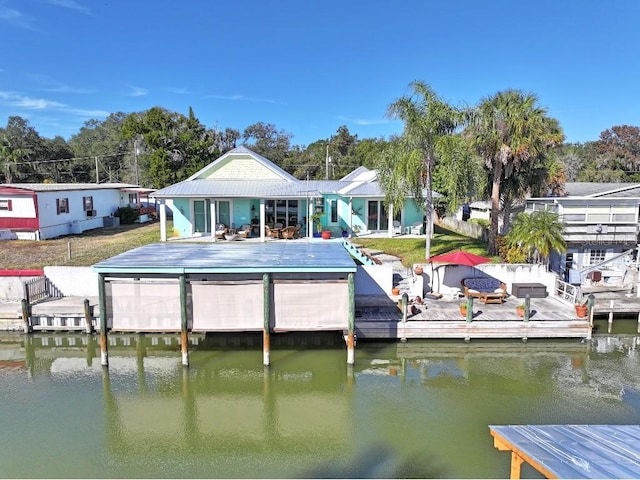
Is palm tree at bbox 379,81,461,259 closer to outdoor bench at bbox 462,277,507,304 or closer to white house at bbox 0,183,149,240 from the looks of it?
outdoor bench at bbox 462,277,507,304

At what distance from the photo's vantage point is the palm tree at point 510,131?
758 inches

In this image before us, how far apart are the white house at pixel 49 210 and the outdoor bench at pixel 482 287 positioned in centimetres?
2481

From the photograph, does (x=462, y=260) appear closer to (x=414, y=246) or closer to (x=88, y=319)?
(x=414, y=246)

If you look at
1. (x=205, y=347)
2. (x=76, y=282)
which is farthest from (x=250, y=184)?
(x=205, y=347)

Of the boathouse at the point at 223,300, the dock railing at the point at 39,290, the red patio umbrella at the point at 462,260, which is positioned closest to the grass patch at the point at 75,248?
the dock railing at the point at 39,290

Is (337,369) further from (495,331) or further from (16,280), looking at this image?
(16,280)

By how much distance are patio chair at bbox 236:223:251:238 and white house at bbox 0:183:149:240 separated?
12.2 meters

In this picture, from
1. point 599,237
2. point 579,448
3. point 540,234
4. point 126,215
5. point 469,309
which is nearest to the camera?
point 579,448

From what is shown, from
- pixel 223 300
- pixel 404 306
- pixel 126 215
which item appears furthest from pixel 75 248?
pixel 404 306

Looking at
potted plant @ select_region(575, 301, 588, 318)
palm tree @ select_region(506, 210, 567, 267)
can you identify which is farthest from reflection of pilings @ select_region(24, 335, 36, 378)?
palm tree @ select_region(506, 210, 567, 267)

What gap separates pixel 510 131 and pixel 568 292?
756 centimetres

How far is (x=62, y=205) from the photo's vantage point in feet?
95.8

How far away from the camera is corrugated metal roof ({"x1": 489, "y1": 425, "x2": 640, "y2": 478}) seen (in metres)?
3.77

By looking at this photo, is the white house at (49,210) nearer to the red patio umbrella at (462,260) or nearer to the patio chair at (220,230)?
the patio chair at (220,230)
